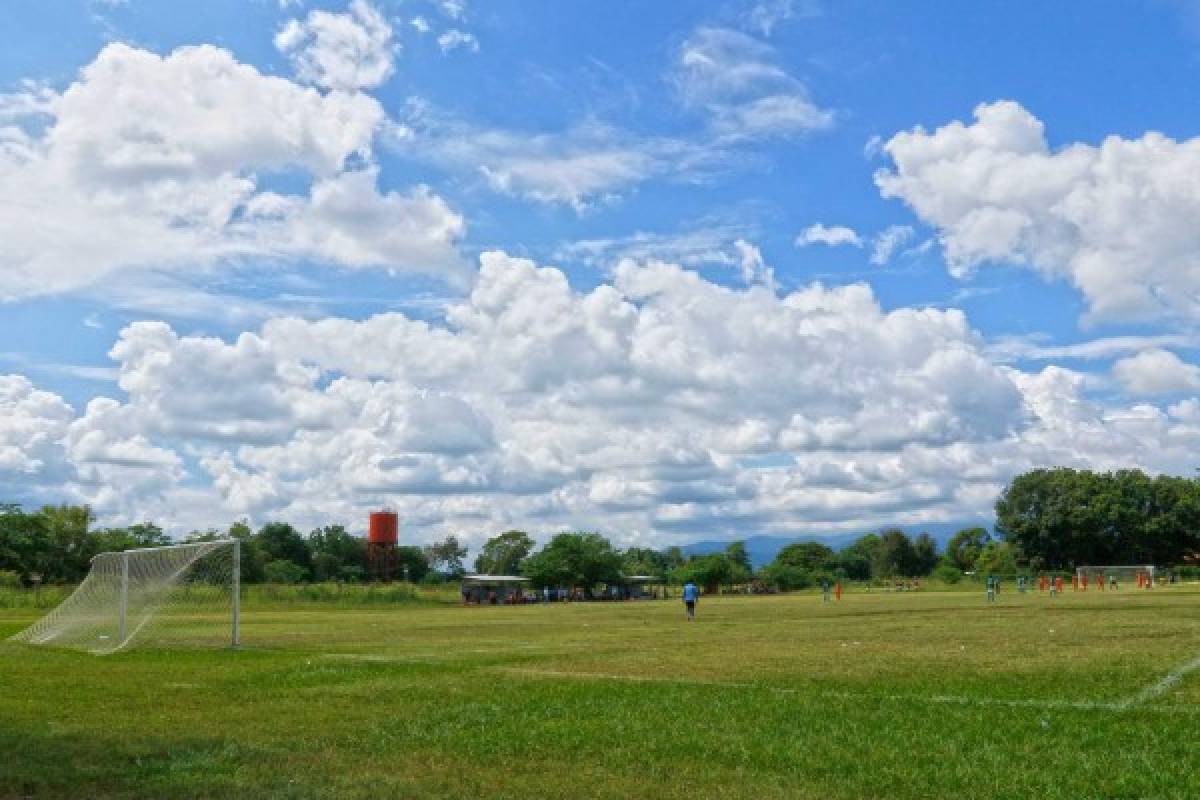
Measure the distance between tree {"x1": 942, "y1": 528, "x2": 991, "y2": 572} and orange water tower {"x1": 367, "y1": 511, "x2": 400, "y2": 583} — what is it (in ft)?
258

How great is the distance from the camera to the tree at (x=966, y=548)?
169 m

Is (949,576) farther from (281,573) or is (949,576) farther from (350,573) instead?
(350,573)

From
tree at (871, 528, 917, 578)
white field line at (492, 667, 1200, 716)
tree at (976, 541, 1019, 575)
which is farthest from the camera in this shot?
tree at (871, 528, 917, 578)

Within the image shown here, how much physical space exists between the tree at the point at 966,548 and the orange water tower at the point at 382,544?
258 ft

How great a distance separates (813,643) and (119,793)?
71.2 feet

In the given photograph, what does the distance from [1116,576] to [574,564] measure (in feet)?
178

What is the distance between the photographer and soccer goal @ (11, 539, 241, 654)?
34.3 metres

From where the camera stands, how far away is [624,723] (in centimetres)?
1431

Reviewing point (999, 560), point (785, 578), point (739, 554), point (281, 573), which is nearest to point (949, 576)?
point (999, 560)

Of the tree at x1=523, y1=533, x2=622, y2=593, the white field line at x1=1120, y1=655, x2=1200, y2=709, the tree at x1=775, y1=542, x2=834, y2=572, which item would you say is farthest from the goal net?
the white field line at x1=1120, y1=655, x2=1200, y2=709

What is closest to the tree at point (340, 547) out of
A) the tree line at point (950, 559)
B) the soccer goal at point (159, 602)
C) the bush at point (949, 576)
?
the tree line at point (950, 559)

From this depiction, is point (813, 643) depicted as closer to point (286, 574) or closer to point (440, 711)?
point (440, 711)

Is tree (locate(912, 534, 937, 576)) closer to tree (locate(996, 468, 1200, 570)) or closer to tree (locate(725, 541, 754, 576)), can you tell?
tree (locate(725, 541, 754, 576))

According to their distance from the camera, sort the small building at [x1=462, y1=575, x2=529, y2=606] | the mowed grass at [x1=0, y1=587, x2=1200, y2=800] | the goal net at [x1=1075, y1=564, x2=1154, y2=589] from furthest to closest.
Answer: the goal net at [x1=1075, y1=564, x2=1154, y2=589] → the small building at [x1=462, y1=575, x2=529, y2=606] → the mowed grass at [x1=0, y1=587, x2=1200, y2=800]
